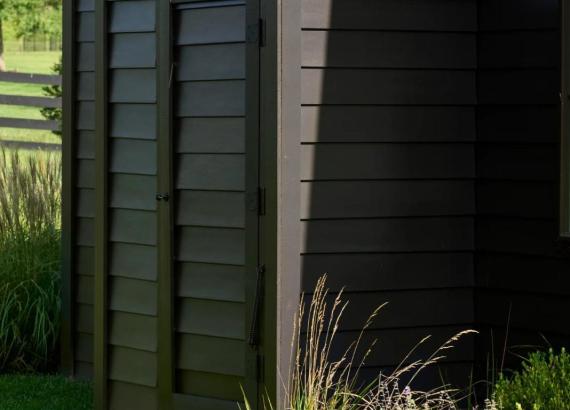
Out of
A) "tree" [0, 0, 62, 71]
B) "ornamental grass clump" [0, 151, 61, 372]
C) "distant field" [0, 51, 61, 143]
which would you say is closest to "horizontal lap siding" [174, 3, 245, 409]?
"ornamental grass clump" [0, 151, 61, 372]

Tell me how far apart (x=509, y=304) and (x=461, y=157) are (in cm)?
76

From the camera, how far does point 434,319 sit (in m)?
5.25

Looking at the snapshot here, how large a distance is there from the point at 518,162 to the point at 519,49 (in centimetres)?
55

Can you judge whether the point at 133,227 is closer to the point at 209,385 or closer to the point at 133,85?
the point at 133,85

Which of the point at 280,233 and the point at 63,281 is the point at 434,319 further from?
the point at 63,281

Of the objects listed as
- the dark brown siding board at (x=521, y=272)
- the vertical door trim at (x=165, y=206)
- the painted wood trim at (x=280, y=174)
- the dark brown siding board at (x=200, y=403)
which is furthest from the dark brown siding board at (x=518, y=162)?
the dark brown siding board at (x=200, y=403)

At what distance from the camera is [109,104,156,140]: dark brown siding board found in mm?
5652

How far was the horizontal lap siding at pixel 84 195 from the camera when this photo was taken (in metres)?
7.27

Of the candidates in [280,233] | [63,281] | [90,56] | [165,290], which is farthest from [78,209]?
[280,233]

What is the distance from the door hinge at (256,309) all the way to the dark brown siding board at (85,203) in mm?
2576

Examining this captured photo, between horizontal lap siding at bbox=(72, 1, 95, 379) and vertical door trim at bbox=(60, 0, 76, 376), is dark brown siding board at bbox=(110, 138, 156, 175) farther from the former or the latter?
vertical door trim at bbox=(60, 0, 76, 376)

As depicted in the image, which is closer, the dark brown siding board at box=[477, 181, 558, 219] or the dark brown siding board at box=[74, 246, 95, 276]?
the dark brown siding board at box=[477, 181, 558, 219]

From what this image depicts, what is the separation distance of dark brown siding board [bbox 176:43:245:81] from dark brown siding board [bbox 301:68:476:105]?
36cm

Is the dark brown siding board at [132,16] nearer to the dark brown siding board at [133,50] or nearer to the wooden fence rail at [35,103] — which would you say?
the dark brown siding board at [133,50]
